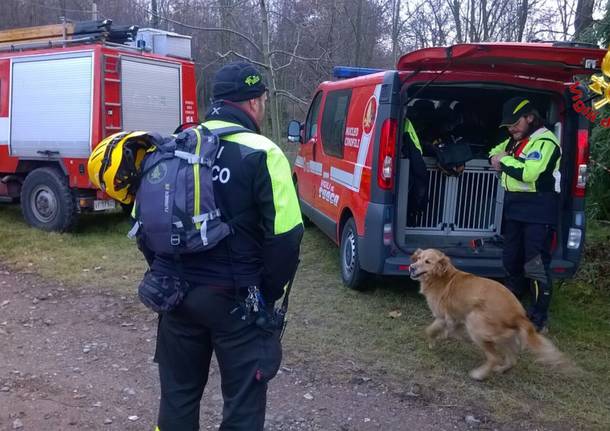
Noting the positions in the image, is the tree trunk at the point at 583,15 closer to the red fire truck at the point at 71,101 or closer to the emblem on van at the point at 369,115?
the emblem on van at the point at 369,115

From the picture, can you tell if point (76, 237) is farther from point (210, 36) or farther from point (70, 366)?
point (210, 36)

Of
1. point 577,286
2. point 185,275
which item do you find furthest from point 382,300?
point 185,275

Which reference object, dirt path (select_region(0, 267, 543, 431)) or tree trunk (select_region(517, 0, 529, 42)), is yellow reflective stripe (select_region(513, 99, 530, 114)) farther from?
tree trunk (select_region(517, 0, 529, 42))

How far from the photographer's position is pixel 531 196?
461cm

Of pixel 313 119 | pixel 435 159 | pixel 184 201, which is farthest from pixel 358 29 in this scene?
pixel 184 201

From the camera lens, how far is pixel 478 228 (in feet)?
19.6

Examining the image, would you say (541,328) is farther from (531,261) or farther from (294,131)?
(294,131)

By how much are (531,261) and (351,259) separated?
5.94 ft

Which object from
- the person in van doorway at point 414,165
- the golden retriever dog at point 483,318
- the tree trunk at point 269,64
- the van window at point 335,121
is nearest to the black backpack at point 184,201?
the golden retriever dog at point 483,318

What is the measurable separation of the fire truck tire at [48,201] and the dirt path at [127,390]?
3324 millimetres

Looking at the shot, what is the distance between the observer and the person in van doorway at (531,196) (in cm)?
452

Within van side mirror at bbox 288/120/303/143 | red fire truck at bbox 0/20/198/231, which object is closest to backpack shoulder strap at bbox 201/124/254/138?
van side mirror at bbox 288/120/303/143

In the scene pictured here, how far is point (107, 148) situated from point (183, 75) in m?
7.10

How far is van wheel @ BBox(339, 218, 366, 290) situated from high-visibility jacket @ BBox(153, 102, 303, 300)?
3.25m
